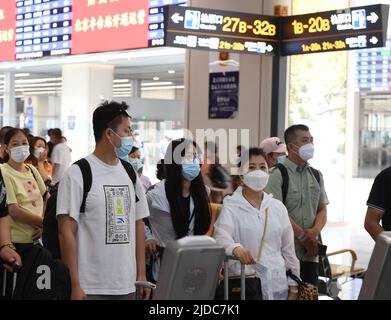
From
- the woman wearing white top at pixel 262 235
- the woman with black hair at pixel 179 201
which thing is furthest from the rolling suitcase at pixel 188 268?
the woman with black hair at pixel 179 201

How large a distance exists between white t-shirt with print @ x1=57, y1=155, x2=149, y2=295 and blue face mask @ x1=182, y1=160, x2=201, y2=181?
86 cm

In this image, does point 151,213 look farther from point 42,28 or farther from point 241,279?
point 42,28

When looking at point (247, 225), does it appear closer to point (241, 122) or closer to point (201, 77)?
point (241, 122)

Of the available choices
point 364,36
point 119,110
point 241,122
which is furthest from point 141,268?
point 241,122

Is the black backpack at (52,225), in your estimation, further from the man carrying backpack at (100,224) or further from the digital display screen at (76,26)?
the digital display screen at (76,26)

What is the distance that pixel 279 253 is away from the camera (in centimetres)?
401

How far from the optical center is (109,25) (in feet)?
36.4

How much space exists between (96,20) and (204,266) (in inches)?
386

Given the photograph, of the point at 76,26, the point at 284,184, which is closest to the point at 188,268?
the point at 284,184

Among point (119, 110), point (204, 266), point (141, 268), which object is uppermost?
point (119, 110)

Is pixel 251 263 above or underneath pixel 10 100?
underneath

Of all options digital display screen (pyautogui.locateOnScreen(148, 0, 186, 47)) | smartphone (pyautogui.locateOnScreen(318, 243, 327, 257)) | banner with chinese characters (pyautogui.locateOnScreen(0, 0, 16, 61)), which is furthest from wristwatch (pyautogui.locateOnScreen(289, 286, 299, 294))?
banner with chinese characters (pyautogui.locateOnScreen(0, 0, 16, 61))

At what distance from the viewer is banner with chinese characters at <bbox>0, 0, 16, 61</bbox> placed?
1304 cm

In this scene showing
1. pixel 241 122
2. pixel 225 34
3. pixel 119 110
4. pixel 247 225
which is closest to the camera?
pixel 119 110
